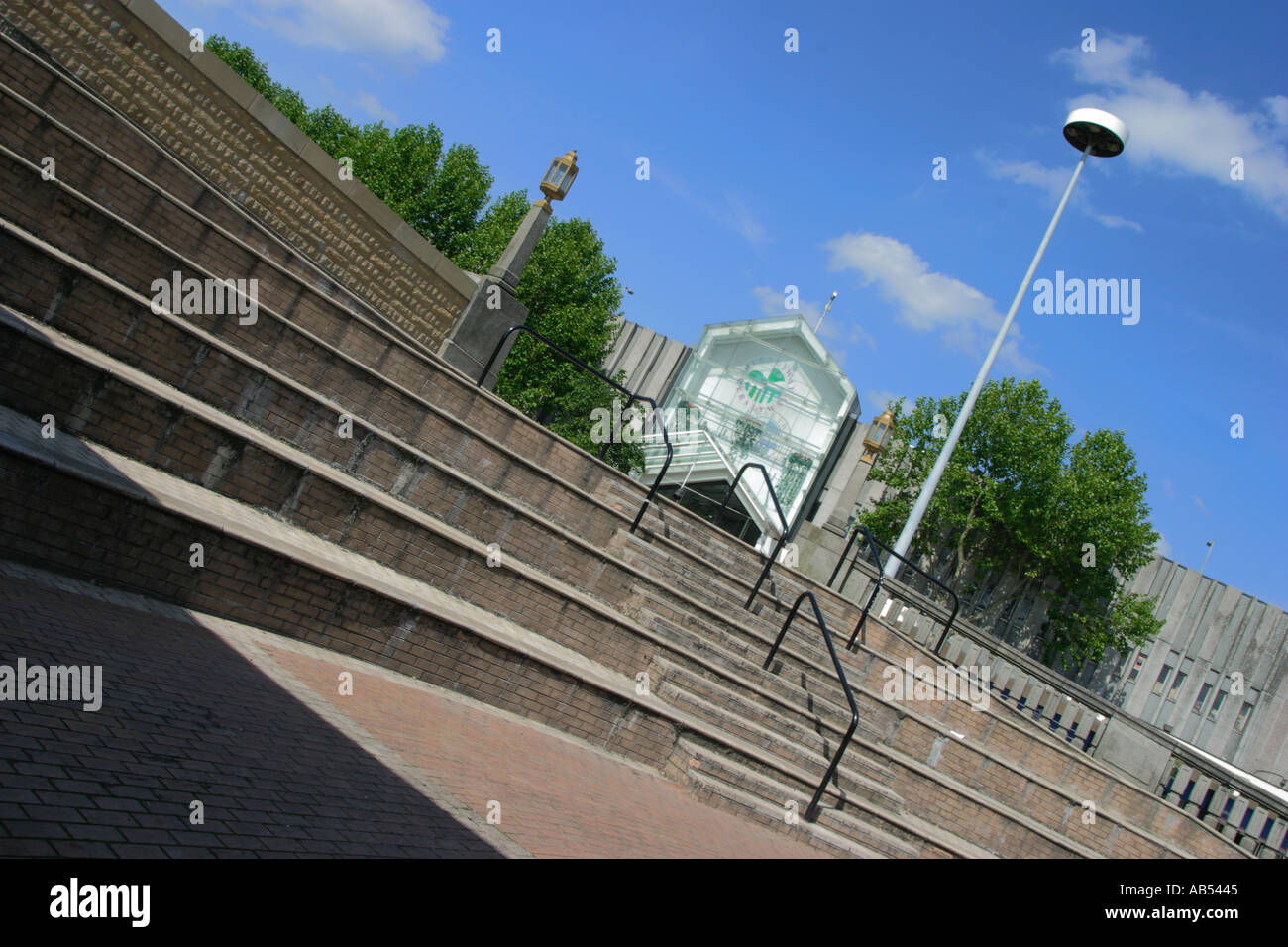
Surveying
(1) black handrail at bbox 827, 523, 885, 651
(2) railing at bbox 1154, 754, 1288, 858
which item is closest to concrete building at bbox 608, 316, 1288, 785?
(1) black handrail at bbox 827, 523, 885, 651

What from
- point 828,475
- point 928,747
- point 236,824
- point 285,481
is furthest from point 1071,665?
point 236,824

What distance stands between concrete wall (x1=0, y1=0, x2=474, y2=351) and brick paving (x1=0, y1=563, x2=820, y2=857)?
30.2 feet

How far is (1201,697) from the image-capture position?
3416 cm

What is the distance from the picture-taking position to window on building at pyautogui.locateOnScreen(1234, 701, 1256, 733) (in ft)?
110

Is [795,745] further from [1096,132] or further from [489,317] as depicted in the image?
[1096,132]

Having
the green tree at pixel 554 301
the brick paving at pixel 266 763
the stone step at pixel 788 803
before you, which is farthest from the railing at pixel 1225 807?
the green tree at pixel 554 301

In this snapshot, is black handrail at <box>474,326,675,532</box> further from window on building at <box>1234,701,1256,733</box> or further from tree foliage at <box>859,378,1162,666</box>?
window on building at <box>1234,701,1256,733</box>

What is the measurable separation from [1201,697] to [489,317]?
31360 millimetres

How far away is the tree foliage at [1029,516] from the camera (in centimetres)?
3297

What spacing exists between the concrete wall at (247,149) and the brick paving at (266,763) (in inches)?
362

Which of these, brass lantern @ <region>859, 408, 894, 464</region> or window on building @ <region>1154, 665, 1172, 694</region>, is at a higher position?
brass lantern @ <region>859, 408, 894, 464</region>

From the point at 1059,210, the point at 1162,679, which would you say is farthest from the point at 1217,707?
the point at 1059,210
